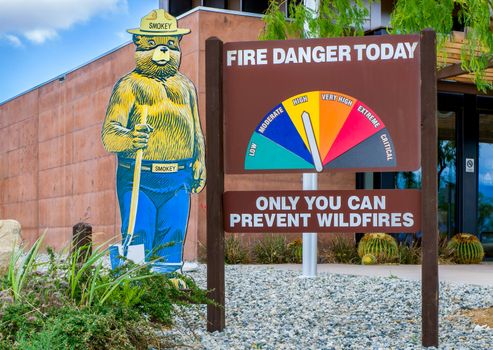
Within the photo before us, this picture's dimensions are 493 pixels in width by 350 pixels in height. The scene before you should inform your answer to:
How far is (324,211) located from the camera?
6.90 m

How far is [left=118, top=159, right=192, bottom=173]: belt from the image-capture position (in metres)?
11.9

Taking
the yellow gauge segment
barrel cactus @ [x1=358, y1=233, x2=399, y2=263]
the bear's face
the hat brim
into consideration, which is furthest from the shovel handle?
the yellow gauge segment

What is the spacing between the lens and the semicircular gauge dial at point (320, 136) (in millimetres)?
6891

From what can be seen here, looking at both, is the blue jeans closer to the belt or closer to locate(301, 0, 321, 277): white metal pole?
the belt

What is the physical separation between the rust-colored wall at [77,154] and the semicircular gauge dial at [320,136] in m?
7.76

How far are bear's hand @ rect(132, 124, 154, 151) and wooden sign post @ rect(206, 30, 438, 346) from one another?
5.20 metres

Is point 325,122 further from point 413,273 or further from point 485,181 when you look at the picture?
point 485,181

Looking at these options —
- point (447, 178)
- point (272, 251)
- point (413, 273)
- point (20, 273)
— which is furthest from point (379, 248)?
point (20, 273)

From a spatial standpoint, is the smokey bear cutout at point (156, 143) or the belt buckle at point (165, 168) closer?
the smokey bear cutout at point (156, 143)

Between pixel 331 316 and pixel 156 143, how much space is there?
5327mm

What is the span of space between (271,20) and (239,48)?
401 centimetres

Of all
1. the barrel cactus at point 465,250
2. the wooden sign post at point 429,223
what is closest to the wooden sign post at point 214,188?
the wooden sign post at point 429,223

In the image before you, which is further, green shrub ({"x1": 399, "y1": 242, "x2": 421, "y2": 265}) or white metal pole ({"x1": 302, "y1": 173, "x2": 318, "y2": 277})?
green shrub ({"x1": 399, "y1": 242, "x2": 421, "y2": 265})

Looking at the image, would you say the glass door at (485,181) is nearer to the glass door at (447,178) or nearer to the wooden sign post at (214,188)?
the glass door at (447,178)
